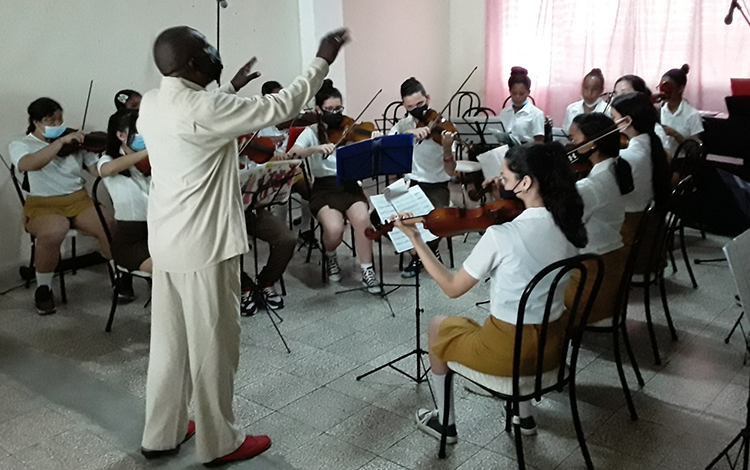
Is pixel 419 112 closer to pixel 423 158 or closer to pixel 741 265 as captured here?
pixel 423 158

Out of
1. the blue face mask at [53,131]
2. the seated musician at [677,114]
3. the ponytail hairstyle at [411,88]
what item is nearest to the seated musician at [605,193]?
the ponytail hairstyle at [411,88]

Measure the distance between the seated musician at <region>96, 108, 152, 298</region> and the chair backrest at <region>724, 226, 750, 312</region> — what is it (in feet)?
8.33

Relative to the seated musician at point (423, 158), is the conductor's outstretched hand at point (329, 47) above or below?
above

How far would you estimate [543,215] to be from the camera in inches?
75.4

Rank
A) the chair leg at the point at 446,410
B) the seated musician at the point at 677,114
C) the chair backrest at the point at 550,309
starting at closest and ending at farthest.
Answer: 1. the chair backrest at the point at 550,309
2. the chair leg at the point at 446,410
3. the seated musician at the point at 677,114

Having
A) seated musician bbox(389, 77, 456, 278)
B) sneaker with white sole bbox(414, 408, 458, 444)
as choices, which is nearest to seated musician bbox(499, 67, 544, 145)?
seated musician bbox(389, 77, 456, 278)

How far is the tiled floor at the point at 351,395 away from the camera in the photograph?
87.7 inches

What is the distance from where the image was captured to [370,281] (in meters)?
3.82

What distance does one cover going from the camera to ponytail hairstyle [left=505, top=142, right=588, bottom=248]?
191 centimetres

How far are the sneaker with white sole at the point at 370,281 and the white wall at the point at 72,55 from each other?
209 cm

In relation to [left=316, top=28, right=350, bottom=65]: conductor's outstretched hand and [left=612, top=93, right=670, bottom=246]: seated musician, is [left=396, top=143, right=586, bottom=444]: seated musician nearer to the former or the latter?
[left=316, top=28, right=350, bottom=65]: conductor's outstretched hand

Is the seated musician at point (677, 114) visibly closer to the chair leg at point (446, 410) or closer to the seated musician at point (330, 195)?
the seated musician at point (330, 195)

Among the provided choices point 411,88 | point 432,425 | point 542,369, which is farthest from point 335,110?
point 542,369

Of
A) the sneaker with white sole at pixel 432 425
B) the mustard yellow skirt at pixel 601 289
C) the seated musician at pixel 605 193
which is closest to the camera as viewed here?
the sneaker with white sole at pixel 432 425
